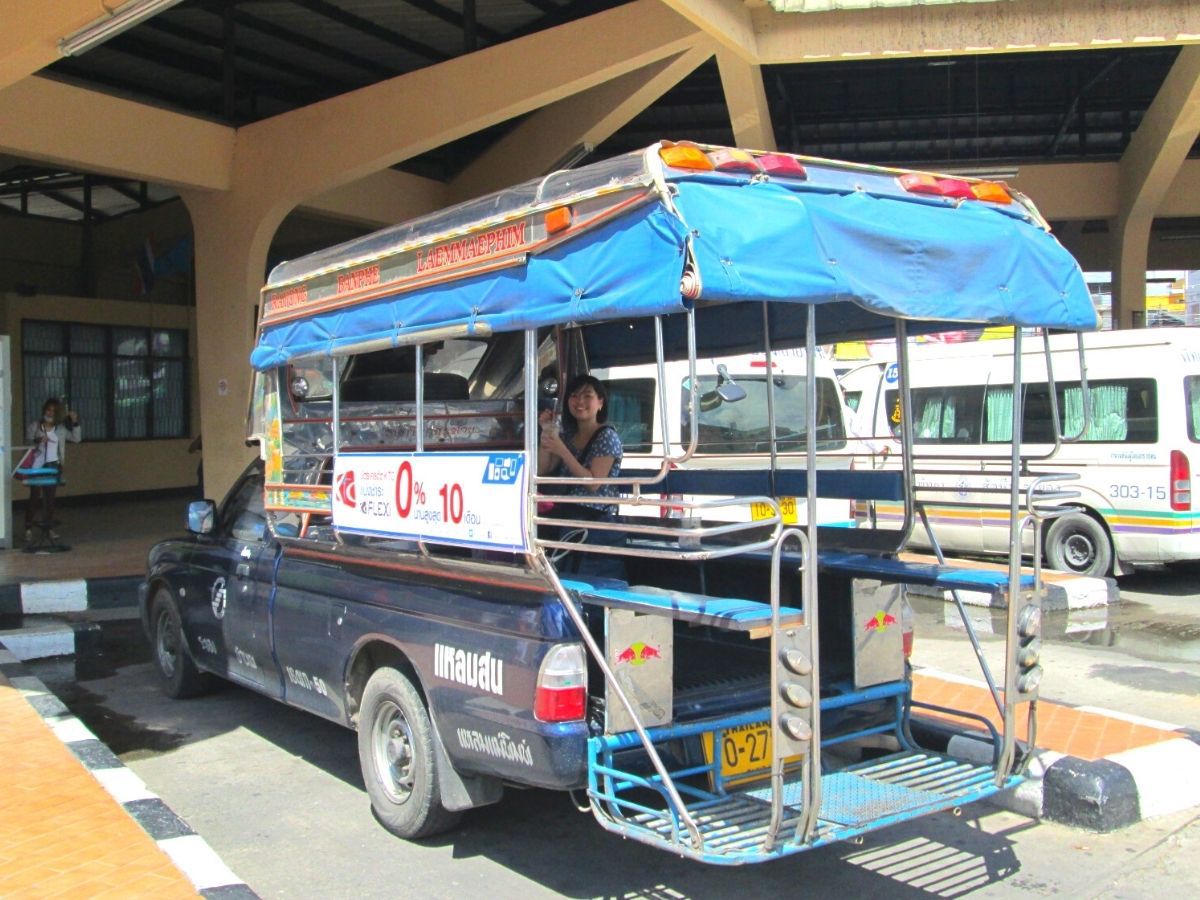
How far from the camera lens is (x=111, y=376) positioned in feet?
59.5

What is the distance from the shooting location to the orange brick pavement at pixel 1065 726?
5555 millimetres

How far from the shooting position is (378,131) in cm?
1217

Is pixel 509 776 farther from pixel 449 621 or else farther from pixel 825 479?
pixel 825 479

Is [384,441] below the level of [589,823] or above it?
above

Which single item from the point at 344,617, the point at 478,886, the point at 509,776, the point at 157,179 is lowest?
the point at 478,886

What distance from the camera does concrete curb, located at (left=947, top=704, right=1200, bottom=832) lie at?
4902 mm

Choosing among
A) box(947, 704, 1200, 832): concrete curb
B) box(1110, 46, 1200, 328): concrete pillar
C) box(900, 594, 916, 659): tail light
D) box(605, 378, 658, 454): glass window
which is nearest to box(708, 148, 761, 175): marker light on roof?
box(900, 594, 916, 659): tail light

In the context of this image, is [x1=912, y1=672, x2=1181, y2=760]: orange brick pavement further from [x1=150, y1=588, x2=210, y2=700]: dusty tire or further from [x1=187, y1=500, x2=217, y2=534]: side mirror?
[x1=150, y1=588, x2=210, y2=700]: dusty tire

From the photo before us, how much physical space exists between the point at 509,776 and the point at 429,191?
12.5 metres

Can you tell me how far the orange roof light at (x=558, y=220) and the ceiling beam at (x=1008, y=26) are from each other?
7053 mm

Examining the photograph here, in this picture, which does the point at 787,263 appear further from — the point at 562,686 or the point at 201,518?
the point at 201,518

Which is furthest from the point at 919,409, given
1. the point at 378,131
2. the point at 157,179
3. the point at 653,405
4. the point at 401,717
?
the point at 401,717

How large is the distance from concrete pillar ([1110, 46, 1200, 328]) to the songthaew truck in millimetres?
10950

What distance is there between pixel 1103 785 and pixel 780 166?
9.96 ft
